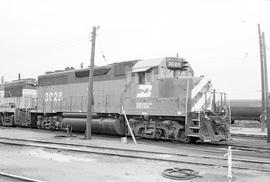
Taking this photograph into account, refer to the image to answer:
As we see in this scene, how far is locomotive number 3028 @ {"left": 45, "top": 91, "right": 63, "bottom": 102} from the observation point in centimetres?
2180

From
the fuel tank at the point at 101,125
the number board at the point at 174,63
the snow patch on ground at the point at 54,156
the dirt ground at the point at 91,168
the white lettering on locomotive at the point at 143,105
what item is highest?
the number board at the point at 174,63

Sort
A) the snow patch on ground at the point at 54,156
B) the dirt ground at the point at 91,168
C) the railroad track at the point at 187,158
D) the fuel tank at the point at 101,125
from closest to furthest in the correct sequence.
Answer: the dirt ground at the point at 91,168 → the railroad track at the point at 187,158 → the snow patch on ground at the point at 54,156 → the fuel tank at the point at 101,125

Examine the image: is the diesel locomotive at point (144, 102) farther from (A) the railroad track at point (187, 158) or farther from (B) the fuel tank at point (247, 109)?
(B) the fuel tank at point (247, 109)

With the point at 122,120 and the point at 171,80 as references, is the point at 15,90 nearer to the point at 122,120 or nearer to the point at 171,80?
the point at 122,120

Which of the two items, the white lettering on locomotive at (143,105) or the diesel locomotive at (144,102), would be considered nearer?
the diesel locomotive at (144,102)

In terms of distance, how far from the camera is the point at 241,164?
32.0 ft

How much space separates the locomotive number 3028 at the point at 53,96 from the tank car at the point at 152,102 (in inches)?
29.9

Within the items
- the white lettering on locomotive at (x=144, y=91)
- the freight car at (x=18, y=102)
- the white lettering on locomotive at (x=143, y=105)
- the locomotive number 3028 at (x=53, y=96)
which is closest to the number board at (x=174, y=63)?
the white lettering on locomotive at (x=144, y=91)

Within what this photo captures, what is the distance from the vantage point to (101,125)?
18.7 m

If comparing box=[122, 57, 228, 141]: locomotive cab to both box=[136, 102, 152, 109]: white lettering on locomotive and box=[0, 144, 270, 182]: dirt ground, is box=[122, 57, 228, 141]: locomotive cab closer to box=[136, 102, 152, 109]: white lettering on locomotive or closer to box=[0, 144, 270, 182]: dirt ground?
box=[136, 102, 152, 109]: white lettering on locomotive

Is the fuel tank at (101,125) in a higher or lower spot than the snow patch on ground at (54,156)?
higher

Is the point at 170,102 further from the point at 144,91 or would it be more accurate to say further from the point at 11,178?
the point at 11,178

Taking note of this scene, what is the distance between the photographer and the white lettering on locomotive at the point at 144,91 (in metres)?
16.5

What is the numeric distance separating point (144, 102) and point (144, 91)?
1.67ft
